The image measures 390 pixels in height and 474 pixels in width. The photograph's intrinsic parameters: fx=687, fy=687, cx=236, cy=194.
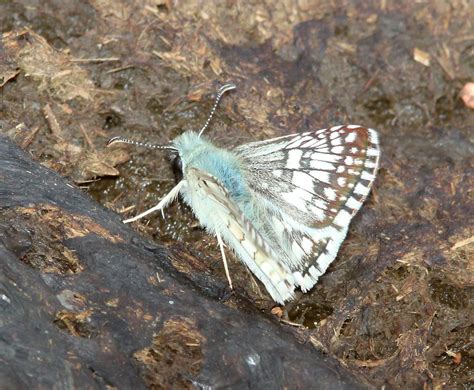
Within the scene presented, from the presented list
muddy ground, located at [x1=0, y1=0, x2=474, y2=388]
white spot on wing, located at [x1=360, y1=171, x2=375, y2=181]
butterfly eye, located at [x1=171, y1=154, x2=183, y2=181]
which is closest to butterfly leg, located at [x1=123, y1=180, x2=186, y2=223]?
muddy ground, located at [x1=0, y1=0, x2=474, y2=388]

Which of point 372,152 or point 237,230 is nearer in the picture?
point 237,230

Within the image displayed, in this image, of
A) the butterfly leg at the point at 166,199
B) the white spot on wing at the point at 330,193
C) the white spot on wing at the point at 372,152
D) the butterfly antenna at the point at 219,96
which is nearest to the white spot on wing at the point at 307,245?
the white spot on wing at the point at 330,193

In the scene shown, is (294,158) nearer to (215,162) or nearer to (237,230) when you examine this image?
(215,162)

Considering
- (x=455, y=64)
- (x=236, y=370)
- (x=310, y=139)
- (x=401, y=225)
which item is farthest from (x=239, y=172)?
(x=455, y=64)

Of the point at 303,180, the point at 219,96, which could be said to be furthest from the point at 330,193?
the point at 219,96

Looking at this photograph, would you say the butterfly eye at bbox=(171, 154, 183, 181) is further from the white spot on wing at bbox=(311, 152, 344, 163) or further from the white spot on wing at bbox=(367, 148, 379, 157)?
the white spot on wing at bbox=(367, 148, 379, 157)

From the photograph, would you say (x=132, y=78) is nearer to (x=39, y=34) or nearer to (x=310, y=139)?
(x=39, y=34)

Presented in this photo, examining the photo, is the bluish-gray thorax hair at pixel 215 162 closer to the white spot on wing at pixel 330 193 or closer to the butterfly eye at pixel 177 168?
the butterfly eye at pixel 177 168
